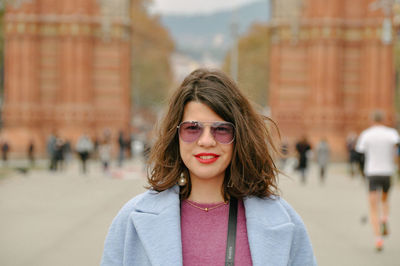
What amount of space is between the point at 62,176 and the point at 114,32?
10031 mm

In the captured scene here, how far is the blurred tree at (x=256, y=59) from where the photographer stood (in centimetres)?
5991

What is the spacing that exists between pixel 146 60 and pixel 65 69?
36.9 metres

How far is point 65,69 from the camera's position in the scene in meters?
27.5

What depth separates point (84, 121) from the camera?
27422 mm

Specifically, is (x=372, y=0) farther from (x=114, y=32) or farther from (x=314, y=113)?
(x=114, y=32)

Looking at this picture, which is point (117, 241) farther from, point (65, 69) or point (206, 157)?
point (65, 69)

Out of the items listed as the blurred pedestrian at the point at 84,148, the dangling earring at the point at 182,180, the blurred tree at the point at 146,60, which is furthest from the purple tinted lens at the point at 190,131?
the blurred tree at the point at 146,60

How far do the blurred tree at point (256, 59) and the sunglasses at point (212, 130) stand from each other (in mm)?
55450

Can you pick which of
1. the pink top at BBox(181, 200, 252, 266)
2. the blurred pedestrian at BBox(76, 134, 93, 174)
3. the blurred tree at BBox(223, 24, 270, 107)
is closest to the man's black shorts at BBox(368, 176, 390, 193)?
the pink top at BBox(181, 200, 252, 266)

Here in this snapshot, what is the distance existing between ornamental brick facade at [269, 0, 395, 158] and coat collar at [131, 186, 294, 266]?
24.9 metres

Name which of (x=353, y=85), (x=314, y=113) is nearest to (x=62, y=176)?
(x=314, y=113)

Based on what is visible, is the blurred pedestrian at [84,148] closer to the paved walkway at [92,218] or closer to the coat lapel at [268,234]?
the paved walkway at [92,218]

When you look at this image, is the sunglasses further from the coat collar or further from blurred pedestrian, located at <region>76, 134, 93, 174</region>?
blurred pedestrian, located at <region>76, 134, 93, 174</region>

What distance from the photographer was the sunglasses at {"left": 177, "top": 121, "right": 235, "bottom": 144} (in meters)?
2.46
